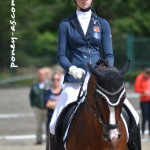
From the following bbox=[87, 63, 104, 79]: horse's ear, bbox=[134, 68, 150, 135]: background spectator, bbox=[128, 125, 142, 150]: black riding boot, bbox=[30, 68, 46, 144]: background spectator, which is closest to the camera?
bbox=[87, 63, 104, 79]: horse's ear

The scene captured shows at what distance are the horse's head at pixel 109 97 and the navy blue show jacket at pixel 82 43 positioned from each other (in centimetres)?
111

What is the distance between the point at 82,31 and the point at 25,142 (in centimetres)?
1076

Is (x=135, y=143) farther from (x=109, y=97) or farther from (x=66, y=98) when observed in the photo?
(x=109, y=97)

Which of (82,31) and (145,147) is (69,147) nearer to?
(82,31)

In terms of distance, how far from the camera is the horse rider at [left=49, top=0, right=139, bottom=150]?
7793 millimetres

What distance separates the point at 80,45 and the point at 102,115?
148 cm

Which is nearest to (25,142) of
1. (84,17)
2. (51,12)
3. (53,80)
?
(53,80)

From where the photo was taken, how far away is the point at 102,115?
659cm

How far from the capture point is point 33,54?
160 ft

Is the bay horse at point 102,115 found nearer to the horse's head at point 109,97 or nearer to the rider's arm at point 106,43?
the horse's head at point 109,97

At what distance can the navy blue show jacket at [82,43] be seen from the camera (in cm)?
780

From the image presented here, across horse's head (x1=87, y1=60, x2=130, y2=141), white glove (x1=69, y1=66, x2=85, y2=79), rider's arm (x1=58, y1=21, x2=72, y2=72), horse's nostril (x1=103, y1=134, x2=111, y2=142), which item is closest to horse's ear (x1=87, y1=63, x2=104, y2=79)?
horse's head (x1=87, y1=60, x2=130, y2=141)

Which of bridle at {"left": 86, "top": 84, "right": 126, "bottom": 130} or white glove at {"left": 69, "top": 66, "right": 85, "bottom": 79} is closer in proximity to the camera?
bridle at {"left": 86, "top": 84, "right": 126, "bottom": 130}

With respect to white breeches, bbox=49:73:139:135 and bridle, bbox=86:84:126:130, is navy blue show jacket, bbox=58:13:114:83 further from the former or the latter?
bridle, bbox=86:84:126:130
